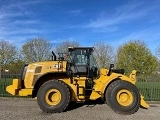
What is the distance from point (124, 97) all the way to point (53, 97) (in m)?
2.72

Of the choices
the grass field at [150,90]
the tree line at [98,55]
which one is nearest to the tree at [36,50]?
the tree line at [98,55]

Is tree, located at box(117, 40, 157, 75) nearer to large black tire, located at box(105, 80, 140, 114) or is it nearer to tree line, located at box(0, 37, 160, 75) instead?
tree line, located at box(0, 37, 160, 75)

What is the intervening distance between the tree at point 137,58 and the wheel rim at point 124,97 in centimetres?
2847

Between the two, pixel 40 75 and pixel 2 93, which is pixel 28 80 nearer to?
pixel 40 75

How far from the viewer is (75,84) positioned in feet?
37.6

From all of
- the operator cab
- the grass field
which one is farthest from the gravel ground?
the grass field

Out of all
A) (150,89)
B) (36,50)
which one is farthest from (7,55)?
(150,89)

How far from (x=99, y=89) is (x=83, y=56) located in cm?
158

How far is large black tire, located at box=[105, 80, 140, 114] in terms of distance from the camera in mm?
10523

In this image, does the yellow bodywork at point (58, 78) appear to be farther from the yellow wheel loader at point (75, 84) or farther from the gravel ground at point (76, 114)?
the gravel ground at point (76, 114)

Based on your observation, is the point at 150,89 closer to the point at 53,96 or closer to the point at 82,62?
the point at 82,62

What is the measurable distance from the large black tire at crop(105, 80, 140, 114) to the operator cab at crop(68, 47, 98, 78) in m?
1.35

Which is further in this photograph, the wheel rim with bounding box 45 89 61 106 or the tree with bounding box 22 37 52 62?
the tree with bounding box 22 37 52 62

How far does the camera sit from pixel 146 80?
15047 millimetres
